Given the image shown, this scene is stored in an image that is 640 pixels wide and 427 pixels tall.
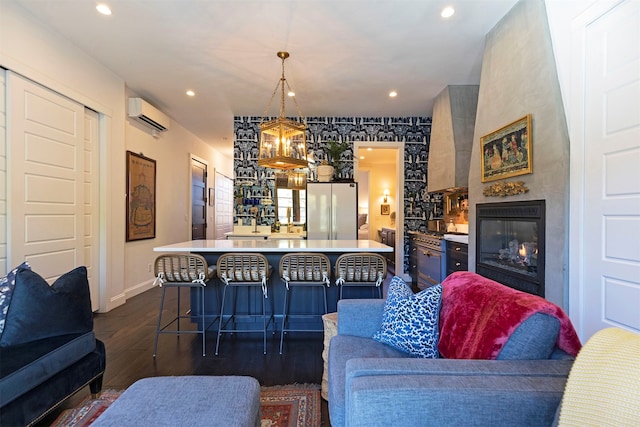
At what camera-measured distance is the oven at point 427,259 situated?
4.09 m

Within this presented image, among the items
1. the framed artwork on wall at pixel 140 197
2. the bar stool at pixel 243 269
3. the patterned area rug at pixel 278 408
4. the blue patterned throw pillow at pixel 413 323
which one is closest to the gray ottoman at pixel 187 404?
the patterned area rug at pixel 278 408

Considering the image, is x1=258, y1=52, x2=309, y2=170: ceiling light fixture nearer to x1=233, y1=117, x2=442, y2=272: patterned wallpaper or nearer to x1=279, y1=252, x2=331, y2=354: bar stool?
x1=279, y1=252, x2=331, y2=354: bar stool

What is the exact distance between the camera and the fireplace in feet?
7.59

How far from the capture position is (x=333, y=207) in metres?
5.00

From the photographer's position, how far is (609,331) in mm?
875

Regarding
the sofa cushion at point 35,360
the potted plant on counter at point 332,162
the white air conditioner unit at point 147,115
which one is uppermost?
the white air conditioner unit at point 147,115

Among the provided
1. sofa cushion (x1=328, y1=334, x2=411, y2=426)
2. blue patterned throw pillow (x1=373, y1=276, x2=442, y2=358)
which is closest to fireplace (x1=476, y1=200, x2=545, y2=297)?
blue patterned throw pillow (x1=373, y1=276, x2=442, y2=358)

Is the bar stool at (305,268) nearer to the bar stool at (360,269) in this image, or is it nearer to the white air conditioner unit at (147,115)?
the bar stool at (360,269)

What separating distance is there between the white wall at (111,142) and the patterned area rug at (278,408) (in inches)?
86.9

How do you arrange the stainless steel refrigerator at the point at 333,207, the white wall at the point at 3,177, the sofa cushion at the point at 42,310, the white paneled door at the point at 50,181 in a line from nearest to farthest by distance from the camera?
the sofa cushion at the point at 42,310 < the white wall at the point at 3,177 < the white paneled door at the point at 50,181 < the stainless steel refrigerator at the point at 333,207

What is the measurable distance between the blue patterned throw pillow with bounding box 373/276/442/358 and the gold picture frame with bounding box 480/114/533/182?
5.00 ft

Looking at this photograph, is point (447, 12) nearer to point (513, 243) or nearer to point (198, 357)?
point (513, 243)

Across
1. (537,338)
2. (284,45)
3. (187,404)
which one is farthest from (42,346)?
Answer: (284,45)

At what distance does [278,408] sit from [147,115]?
172 inches
